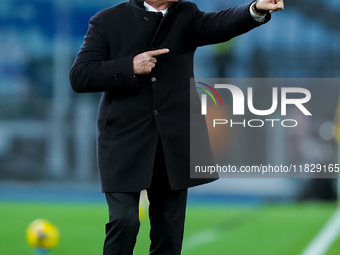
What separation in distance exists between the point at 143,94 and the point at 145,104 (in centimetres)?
5

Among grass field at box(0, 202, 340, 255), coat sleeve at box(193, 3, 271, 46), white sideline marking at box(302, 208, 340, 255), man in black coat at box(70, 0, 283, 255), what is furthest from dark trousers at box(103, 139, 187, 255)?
white sideline marking at box(302, 208, 340, 255)

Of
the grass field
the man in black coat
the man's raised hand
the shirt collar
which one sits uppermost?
the shirt collar

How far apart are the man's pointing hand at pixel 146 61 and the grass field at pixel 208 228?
231 centimetres

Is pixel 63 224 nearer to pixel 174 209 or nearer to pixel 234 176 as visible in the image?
pixel 174 209

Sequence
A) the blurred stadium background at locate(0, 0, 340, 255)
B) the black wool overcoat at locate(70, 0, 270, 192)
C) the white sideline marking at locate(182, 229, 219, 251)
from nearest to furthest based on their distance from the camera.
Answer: the black wool overcoat at locate(70, 0, 270, 192) → the white sideline marking at locate(182, 229, 219, 251) → the blurred stadium background at locate(0, 0, 340, 255)

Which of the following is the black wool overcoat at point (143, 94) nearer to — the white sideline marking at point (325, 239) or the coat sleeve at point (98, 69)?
the coat sleeve at point (98, 69)

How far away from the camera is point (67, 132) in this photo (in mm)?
9172

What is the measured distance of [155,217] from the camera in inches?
106

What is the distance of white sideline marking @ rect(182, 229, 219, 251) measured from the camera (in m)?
4.93

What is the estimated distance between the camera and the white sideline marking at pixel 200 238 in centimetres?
493

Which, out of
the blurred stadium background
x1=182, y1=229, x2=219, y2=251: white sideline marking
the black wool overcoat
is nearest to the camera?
the black wool overcoat

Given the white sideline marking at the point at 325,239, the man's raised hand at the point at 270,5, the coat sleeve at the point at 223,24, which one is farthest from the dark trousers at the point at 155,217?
the white sideline marking at the point at 325,239

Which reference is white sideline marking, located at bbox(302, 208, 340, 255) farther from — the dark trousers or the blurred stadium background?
the dark trousers

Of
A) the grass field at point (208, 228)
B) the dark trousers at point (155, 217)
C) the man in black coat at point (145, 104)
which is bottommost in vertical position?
the grass field at point (208, 228)
